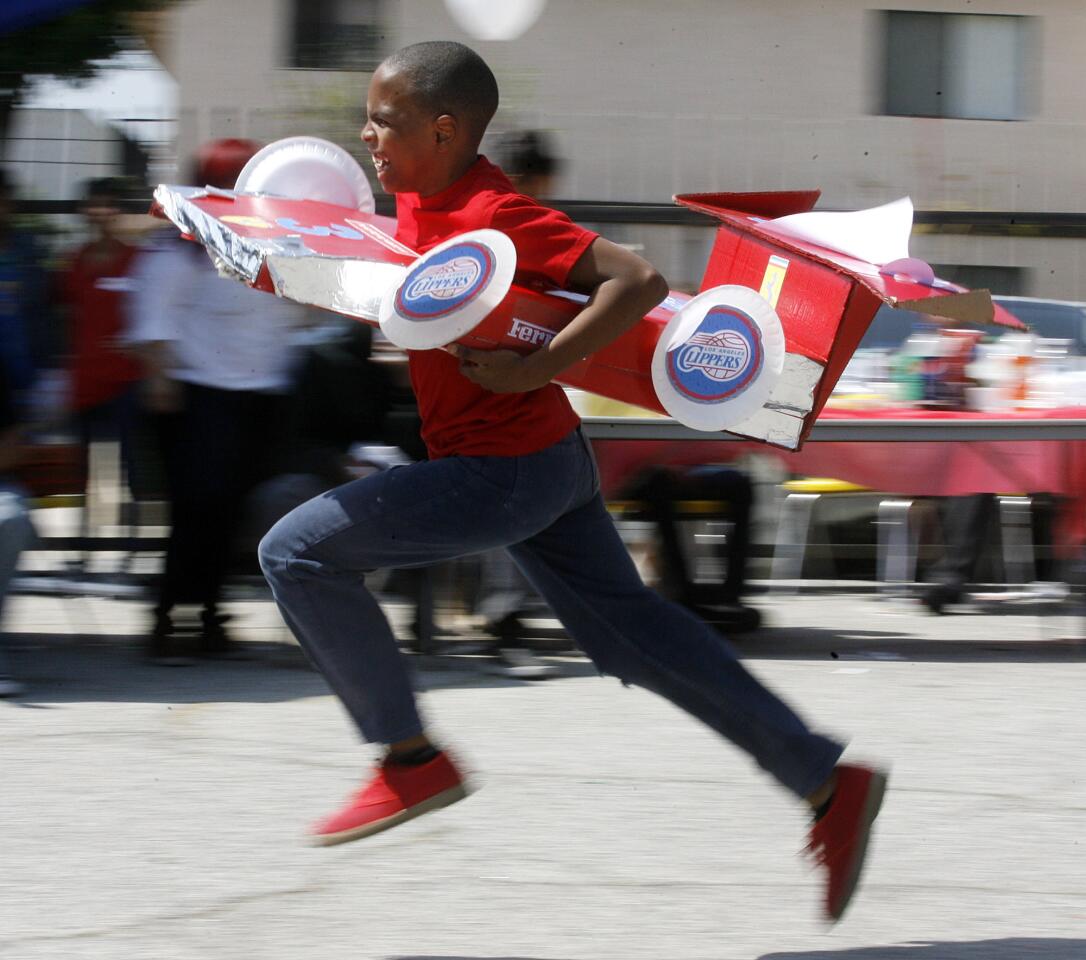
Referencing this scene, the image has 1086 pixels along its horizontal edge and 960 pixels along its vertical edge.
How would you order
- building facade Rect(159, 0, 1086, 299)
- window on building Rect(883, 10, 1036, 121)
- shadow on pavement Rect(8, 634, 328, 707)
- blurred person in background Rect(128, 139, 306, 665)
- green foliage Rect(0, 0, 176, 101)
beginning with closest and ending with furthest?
shadow on pavement Rect(8, 634, 328, 707) → blurred person in background Rect(128, 139, 306, 665) → green foliage Rect(0, 0, 176, 101) → building facade Rect(159, 0, 1086, 299) → window on building Rect(883, 10, 1036, 121)

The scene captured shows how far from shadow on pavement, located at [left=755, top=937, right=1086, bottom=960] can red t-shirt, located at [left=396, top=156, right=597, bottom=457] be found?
1.08 metres

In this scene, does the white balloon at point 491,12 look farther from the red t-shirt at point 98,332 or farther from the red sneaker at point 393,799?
the red sneaker at point 393,799

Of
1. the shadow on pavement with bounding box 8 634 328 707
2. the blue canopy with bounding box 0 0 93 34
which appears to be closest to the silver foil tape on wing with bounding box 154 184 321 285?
the shadow on pavement with bounding box 8 634 328 707

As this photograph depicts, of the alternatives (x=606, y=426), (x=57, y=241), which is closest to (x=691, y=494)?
(x=606, y=426)

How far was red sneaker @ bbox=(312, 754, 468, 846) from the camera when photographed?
3260mm

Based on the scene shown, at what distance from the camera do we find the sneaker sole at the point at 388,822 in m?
3.25

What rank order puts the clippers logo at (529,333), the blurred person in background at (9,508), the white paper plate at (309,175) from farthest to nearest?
the blurred person in background at (9,508) → the white paper plate at (309,175) → the clippers logo at (529,333)

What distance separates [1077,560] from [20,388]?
13.8 ft

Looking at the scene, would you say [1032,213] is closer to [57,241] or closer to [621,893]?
[57,241]

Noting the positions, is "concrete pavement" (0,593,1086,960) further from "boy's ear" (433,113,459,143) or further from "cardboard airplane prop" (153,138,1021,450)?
"boy's ear" (433,113,459,143)

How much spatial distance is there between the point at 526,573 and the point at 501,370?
52 centimetres

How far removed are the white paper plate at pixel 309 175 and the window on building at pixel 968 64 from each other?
17298 mm

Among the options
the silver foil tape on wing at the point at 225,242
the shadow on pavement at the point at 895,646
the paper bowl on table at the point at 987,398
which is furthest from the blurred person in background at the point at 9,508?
the paper bowl on table at the point at 987,398

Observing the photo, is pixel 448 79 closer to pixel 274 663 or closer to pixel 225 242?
pixel 225 242
